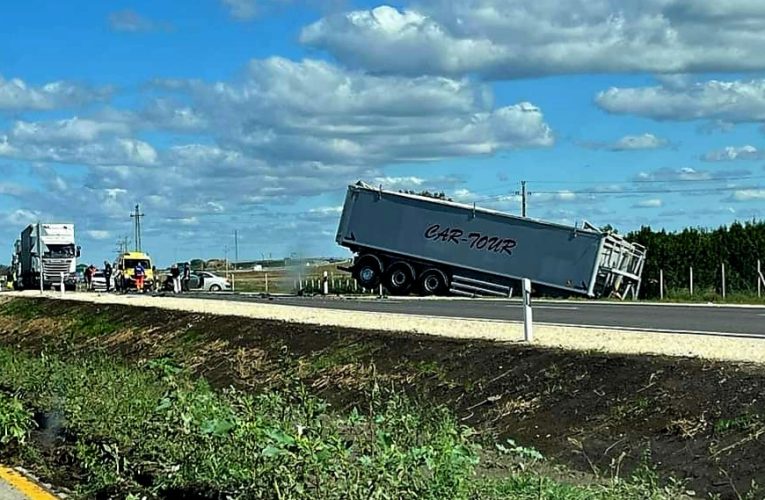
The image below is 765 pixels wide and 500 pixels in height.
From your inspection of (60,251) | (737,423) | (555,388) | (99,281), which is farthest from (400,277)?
(737,423)

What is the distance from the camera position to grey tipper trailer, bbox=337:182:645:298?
143 feet

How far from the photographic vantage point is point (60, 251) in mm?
69188

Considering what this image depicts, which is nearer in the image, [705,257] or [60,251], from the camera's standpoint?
[705,257]

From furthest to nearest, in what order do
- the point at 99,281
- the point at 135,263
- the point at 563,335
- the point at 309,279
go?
the point at 99,281 → the point at 135,263 → the point at 309,279 → the point at 563,335

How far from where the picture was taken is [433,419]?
38.5ft

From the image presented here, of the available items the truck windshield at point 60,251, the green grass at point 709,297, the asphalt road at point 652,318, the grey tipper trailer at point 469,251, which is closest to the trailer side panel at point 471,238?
the grey tipper trailer at point 469,251

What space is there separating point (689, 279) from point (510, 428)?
119 feet

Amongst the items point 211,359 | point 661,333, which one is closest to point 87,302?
point 211,359

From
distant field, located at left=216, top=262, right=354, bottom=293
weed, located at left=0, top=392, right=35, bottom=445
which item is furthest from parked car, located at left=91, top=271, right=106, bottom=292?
weed, located at left=0, top=392, right=35, bottom=445

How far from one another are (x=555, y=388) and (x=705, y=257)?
3577 centimetres

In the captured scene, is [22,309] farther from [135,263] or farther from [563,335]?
[563,335]

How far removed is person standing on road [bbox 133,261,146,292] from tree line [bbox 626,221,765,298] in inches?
1018

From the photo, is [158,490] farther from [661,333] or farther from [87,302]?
[87,302]

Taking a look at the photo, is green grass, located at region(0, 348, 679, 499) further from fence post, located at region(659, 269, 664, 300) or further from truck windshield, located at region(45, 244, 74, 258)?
truck windshield, located at region(45, 244, 74, 258)
